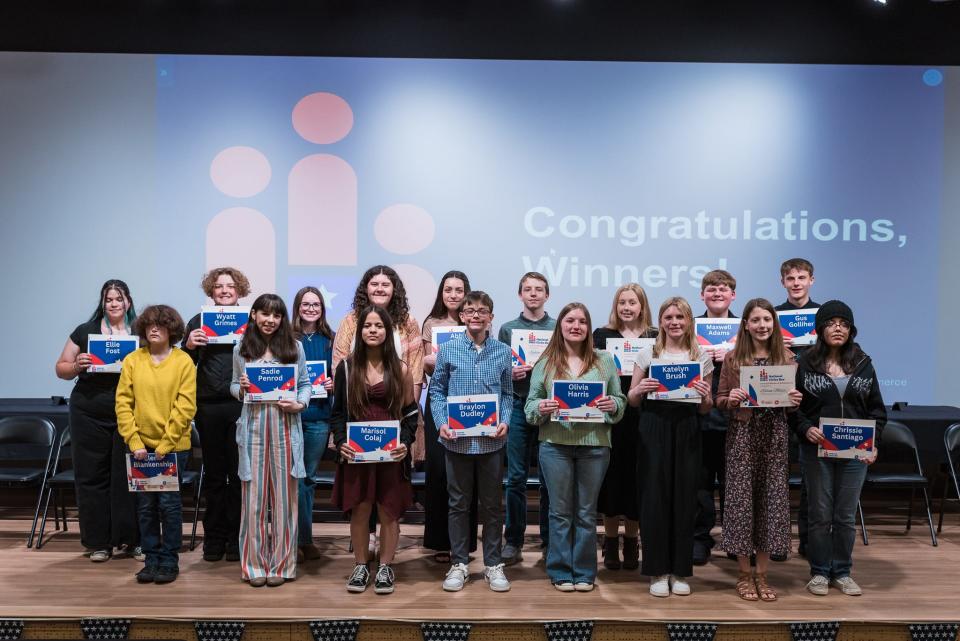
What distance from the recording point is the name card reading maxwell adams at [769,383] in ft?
12.8

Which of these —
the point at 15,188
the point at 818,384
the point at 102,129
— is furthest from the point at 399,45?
the point at 818,384

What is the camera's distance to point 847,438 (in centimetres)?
395

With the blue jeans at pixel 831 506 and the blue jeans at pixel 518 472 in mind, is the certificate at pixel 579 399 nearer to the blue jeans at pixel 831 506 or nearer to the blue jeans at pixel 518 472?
the blue jeans at pixel 518 472

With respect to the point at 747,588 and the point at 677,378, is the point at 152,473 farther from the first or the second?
the point at 747,588

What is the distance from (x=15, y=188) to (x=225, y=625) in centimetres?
446

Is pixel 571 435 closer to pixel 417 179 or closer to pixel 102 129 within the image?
pixel 417 179

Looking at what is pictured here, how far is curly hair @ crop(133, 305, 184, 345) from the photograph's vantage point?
164 inches

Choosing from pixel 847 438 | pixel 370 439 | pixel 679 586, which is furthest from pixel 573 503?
pixel 847 438

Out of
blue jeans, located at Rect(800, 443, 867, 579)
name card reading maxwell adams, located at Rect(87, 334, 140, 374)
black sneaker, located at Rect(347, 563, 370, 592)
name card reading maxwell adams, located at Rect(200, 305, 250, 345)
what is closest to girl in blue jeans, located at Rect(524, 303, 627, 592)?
black sneaker, located at Rect(347, 563, 370, 592)

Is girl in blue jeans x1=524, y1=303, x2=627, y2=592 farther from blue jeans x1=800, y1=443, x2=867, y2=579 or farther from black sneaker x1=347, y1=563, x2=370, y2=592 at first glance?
blue jeans x1=800, y1=443, x2=867, y2=579

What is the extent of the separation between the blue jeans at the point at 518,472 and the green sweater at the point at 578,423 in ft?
0.94

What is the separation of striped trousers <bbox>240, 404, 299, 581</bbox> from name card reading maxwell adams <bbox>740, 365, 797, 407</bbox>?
2.46 metres

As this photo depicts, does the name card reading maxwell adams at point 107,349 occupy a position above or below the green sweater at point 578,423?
above

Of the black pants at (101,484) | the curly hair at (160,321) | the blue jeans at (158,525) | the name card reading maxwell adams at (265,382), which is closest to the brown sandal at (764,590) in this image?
the name card reading maxwell adams at (265,382)
